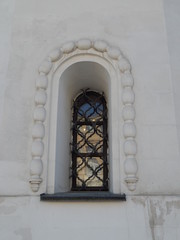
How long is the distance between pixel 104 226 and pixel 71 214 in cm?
48

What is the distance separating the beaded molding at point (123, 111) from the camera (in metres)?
3.67

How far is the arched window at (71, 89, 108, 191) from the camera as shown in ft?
15.1

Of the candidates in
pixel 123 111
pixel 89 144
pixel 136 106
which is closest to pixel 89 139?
pixel 89 144

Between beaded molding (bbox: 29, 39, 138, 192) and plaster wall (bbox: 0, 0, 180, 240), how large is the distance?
114mm

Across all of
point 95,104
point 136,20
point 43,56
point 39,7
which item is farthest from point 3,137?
point 136,20

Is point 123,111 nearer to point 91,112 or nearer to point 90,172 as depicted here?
point 91,112

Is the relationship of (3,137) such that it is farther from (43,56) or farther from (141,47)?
(141,47)

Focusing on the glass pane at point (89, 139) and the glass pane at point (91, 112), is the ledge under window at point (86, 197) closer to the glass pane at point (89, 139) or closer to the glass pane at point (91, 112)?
the glass pane at point (89, 139)

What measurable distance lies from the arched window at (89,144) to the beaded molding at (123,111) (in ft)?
3.18

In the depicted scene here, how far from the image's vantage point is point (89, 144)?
4.76 m

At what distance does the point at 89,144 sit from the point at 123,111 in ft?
3.70

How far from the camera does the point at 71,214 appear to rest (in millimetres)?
3541

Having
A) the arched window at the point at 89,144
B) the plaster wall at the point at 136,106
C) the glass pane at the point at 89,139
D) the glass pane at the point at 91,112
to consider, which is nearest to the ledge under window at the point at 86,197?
the plaster wall at the point at 136,106

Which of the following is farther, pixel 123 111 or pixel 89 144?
pixel 89 144
